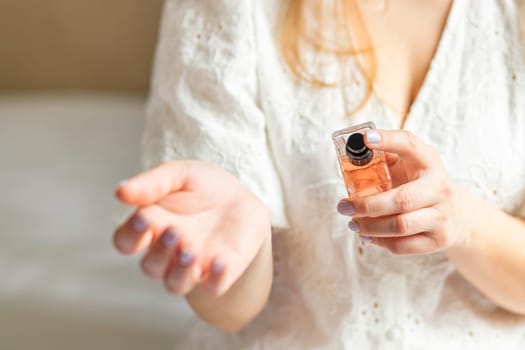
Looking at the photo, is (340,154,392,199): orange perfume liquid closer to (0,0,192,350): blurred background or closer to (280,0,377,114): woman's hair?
(280,0,377,114): woman's hair

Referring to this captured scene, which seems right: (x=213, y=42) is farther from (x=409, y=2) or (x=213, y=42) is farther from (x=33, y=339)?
(x=33, y=339)

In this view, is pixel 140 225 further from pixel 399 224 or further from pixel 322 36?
pixel 322 36

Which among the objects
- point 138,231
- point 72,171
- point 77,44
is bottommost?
point 72,171

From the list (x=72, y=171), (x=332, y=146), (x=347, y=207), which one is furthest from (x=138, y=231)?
(x=72, y=171)

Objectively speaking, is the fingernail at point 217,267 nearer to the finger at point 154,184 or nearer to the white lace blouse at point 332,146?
the finger at point 154,184

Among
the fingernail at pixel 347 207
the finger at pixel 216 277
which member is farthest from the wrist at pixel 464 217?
the finger at pixel 216 277

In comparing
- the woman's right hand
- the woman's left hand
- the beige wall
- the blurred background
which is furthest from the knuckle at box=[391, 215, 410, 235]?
the beige wall

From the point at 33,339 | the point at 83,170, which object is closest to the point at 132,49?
the point at 83,170
